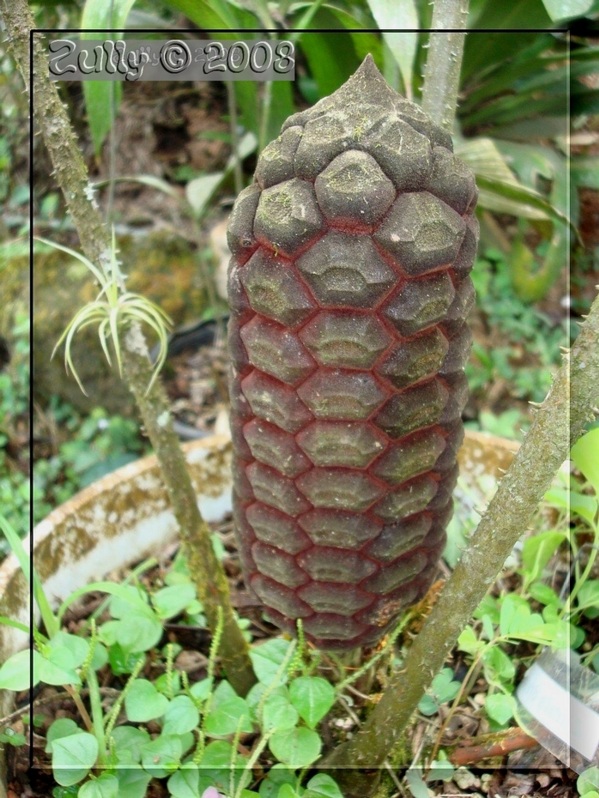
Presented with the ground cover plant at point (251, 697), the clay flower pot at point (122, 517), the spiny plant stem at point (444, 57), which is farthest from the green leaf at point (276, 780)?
the spiny plant stem at point (444, 57)

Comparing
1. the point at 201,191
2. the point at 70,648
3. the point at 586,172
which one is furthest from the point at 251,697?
the point at 586,172

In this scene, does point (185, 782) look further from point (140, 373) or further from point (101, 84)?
point (101, 84)

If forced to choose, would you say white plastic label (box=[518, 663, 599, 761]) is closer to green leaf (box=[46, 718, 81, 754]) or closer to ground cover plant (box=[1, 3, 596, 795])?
ground cover plant (box=[1, 3, 596, 795])

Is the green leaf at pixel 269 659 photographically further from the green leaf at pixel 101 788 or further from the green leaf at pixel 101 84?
the green leaf at pixel 101 84

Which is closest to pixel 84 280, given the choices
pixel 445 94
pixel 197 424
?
pixel 197 424

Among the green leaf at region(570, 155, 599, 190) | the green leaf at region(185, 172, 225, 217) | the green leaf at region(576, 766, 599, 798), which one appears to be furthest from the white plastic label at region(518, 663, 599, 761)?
the green leaf at region(570, 155, 599, 190)

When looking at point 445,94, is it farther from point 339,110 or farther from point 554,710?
point 554,710
